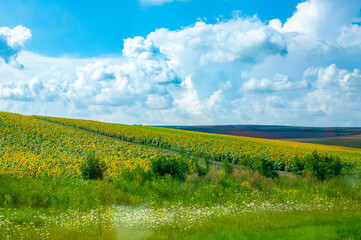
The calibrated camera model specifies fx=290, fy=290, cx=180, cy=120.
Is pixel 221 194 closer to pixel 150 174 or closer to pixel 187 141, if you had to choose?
pixel 150 174

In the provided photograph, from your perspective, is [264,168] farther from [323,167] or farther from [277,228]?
[277,228]

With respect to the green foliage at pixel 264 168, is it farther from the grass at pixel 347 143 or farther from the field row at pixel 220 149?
the grass at pixel 347 143

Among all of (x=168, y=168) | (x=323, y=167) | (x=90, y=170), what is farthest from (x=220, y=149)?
(x=90, y=170)

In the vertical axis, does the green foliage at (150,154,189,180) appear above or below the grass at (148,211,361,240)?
above

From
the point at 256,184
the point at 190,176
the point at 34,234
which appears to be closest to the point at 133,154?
the point at 190,176

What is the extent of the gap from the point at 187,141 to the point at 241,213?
25903 millimetres

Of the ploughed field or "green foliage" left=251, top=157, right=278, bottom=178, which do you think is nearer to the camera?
the ploughed field

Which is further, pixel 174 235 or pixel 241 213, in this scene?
pixel 241 213

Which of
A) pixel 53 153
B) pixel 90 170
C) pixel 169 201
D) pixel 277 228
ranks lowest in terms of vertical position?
pixel 169 201

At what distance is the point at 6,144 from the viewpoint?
89.7 feet

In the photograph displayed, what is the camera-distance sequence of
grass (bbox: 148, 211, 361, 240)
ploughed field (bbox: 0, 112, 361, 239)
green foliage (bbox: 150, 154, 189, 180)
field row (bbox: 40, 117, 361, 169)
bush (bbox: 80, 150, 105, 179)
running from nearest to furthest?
grass (bbox: 148, 211, 361, 240) → ploughed field (bbox: 0, 112, 361, 239) → green foliage (bbox: 150, 154, 189, 180) → bush (bbox: 80, 150, 105, 179) → field row (bbox: 40, 117, 361, 169)

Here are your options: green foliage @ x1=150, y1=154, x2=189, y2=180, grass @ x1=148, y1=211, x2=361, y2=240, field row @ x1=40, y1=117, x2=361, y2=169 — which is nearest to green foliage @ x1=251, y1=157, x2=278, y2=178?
field row @ x1=40, y1=117, x2=361, y2=169

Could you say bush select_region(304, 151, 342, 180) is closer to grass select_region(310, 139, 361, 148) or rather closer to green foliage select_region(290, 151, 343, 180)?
green foliage select_region(290, 151, 343, 180)

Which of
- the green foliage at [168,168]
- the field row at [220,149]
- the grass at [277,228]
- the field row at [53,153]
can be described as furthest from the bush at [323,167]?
the field row at [53,153]
